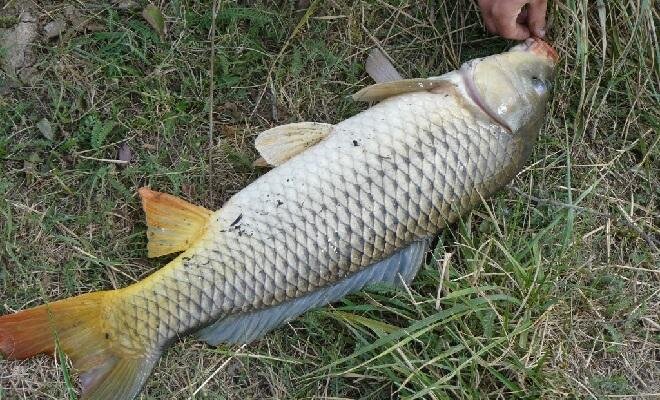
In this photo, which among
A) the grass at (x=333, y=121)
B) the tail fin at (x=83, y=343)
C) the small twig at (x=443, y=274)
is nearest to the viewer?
the tail fin at (x=83, y=343)

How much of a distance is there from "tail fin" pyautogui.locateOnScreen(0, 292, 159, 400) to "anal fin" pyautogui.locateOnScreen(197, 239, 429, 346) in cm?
30

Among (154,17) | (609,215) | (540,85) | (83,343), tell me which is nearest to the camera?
(83,343)

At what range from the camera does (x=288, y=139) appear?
289 cm

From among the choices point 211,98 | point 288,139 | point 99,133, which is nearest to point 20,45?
point 99,133

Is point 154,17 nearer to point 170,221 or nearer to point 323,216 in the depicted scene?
point 170,221

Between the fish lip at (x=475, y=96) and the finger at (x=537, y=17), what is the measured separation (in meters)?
0.32

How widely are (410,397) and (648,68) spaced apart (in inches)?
65.5

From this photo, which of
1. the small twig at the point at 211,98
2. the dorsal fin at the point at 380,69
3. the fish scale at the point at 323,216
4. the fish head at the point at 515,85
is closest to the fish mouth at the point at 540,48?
the fish head at the point at 515,85

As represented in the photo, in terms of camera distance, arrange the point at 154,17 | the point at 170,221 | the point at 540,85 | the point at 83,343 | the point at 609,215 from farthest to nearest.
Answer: the point at 609,215, the point at 154,17, the point at 540,85, the point at 170,221, the point at 83,343

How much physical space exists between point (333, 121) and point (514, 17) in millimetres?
804

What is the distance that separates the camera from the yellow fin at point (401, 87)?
2852mm

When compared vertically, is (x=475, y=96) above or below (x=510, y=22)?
below

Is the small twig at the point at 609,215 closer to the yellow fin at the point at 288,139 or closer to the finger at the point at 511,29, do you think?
the finger at the point at 511,29

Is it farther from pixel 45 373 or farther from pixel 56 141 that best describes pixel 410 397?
pixel 56 141
